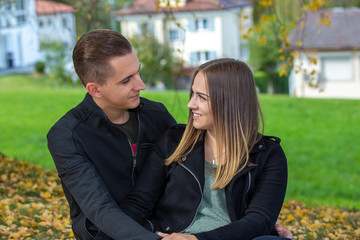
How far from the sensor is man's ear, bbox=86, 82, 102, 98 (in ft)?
Answer: 10.6

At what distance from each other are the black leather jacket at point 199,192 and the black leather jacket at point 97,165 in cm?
12

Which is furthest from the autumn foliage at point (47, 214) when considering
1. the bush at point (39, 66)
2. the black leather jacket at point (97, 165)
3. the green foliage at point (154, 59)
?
the bush at point (39, 66)

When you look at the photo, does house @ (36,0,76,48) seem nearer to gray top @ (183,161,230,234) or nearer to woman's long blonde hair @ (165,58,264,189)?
woman's long blonde hair @ (165,58,264,189)

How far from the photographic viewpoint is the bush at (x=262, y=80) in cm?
3678

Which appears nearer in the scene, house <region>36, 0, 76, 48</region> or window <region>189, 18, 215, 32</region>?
house <region>36, 0, 76, 48</region>

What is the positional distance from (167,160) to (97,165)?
1.35 feet

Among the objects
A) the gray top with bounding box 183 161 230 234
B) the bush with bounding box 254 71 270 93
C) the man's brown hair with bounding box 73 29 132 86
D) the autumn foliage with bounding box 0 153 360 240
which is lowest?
the bush with bounding box 254 71 270 93

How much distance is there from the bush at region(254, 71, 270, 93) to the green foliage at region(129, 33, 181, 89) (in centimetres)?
616

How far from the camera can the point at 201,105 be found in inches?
123

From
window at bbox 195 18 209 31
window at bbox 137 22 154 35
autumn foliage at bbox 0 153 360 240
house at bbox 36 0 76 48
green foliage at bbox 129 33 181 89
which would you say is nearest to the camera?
autumn foliage at bbox 0 153 360 240

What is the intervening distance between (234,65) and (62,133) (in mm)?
1061

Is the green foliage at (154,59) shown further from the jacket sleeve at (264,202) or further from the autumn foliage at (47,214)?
the jacket sleeve at (264,202)

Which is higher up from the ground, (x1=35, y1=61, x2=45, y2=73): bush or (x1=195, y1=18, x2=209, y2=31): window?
(x1=195, y1=18, x2=209, y2=31): window

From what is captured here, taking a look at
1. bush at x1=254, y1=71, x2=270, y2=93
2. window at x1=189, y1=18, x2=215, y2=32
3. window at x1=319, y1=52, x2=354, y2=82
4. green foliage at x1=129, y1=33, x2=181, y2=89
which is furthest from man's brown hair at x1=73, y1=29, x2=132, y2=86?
window at x1=189, y1=18, x2=215, y2=32
